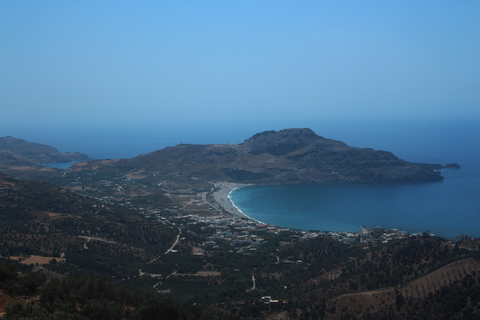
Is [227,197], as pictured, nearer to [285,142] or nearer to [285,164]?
[285,164]

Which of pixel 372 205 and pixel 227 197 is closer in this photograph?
pixel 372 205

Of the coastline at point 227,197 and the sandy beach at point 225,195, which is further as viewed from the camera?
the sandy beach at point 225,195

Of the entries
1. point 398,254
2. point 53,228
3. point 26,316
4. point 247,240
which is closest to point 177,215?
point 247,240

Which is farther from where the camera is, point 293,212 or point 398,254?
point 293,212

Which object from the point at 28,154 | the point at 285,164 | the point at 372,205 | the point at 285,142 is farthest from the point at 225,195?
the point at 28,154

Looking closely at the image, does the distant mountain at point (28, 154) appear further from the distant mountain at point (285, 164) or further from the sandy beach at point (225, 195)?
the sandy beach at point (225, 195)

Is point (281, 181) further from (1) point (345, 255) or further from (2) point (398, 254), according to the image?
(2) point (398, 254)

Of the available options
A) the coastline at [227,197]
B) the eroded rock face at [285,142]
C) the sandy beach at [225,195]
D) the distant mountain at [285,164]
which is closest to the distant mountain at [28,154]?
the distant mountain at [285,164]
